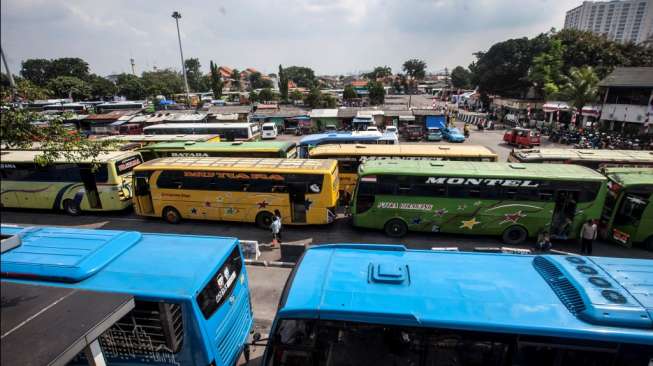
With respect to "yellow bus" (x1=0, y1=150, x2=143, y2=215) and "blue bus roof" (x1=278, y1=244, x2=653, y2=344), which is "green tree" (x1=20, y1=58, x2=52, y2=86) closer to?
"yellow bus" (x1=0, y1=150, x2=143, y2=215)

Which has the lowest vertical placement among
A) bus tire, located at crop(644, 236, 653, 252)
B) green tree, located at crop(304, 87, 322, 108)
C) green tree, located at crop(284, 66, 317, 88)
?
bus tire, located at crop(644, 236, 653, 252)

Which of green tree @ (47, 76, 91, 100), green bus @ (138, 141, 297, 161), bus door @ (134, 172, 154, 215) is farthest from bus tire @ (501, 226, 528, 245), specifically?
green tree @ (47, 76, 91, 100)

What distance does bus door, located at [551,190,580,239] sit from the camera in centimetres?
1127

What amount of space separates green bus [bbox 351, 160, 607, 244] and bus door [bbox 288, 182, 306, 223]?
6.63ft

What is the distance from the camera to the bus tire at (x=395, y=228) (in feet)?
40.8

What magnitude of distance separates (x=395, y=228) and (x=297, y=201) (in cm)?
398

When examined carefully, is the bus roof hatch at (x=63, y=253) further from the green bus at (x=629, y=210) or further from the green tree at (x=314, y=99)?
the green tree at (x=314, y=99)

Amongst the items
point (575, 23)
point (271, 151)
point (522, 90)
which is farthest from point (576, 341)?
point (575, 23)

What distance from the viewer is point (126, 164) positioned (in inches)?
584

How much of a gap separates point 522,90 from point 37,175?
2350 inches

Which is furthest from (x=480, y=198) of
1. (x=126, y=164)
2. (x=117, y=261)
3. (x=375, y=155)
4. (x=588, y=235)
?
(x=126, y=164)

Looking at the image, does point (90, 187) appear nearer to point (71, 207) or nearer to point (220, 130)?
point (71, 207)

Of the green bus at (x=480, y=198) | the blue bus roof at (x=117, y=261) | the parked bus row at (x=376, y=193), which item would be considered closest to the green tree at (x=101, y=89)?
the parked bus row at (x=376, y=193)

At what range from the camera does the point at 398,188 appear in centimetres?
1195
